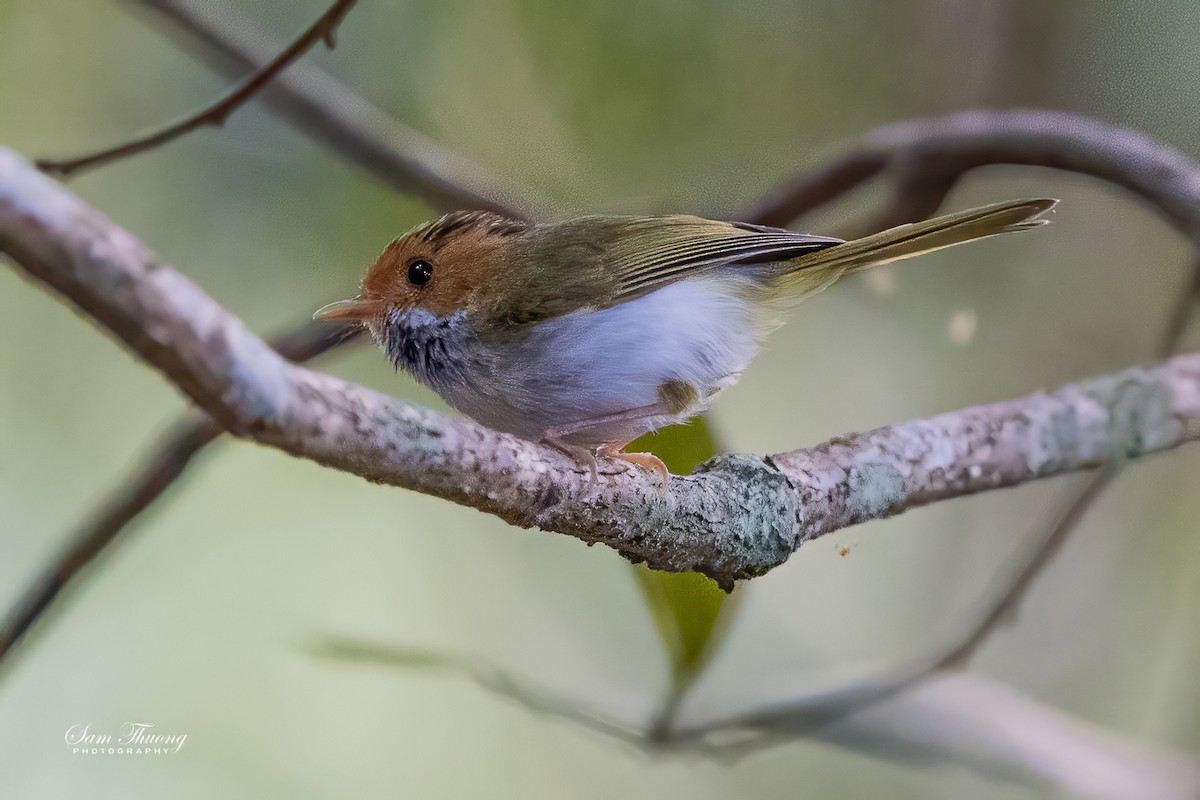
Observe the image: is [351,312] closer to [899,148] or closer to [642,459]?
[642,459]

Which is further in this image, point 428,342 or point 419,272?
point 419,272

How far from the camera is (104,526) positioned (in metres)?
1.71

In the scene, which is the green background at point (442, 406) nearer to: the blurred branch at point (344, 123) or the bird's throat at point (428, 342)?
the blurred branch at point (344, 123)

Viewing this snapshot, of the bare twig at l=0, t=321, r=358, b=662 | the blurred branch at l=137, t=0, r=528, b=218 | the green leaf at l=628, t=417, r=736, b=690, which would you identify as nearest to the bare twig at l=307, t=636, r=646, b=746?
the green leaf at l=628, t=417, r=736, b=690

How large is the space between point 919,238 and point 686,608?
841 mm

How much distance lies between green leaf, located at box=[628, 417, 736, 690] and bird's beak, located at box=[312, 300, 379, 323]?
0.71 m

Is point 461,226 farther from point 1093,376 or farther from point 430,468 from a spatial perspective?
point 1093,376

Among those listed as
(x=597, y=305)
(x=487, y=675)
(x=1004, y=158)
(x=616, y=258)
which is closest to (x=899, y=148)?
(x=1004, y=158)

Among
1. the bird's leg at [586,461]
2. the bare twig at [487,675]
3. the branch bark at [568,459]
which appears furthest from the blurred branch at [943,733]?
the bird's leg at [586,461]

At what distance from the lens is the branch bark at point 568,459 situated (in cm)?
71

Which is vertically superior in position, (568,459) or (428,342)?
(428,342)

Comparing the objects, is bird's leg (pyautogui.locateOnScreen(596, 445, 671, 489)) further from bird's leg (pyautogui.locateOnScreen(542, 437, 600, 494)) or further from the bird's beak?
the bird's beak

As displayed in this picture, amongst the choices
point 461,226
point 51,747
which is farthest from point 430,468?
point 51,747

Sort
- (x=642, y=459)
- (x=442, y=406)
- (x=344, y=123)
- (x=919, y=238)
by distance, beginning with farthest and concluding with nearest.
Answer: (x=344, y=123)
(x=442, y=406)
(x=919, y=238)
(x=642, y=459)
